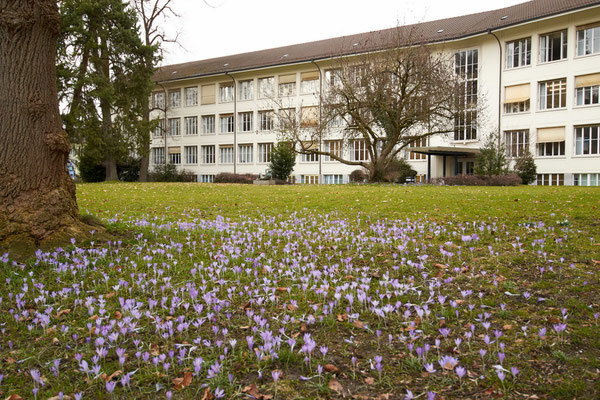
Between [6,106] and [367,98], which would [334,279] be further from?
[367,98]

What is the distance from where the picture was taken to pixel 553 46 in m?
34.7

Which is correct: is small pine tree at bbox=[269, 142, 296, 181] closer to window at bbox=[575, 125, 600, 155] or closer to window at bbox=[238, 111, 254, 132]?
window at bbox=[238, 111, 254, 132]

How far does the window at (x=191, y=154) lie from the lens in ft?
184

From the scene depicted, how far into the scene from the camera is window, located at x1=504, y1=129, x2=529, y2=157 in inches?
1396

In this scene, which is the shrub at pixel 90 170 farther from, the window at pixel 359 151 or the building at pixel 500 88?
the window at pixel 359 151

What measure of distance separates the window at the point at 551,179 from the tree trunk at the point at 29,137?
36233 millimetres

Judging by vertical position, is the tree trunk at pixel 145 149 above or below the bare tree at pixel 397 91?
below

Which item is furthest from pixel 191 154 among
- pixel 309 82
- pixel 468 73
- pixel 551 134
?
pixel 551 134

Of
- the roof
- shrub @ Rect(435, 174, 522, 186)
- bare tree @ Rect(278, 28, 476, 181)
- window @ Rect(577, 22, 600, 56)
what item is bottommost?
shrub @ Rect(435, 174, 522, 186)

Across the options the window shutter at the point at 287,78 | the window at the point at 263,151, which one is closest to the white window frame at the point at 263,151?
the window at the point at 263,151

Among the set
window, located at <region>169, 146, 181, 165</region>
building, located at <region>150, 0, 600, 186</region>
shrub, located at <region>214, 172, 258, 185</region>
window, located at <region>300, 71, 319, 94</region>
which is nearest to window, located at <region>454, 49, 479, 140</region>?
building, located at <region>150, 0, 600, 186</region>

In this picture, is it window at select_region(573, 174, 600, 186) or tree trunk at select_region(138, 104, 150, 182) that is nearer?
window at select_region(573, 174, 600, 186)

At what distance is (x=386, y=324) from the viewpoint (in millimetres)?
3309

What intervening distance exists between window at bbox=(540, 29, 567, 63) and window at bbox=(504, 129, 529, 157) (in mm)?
5964
